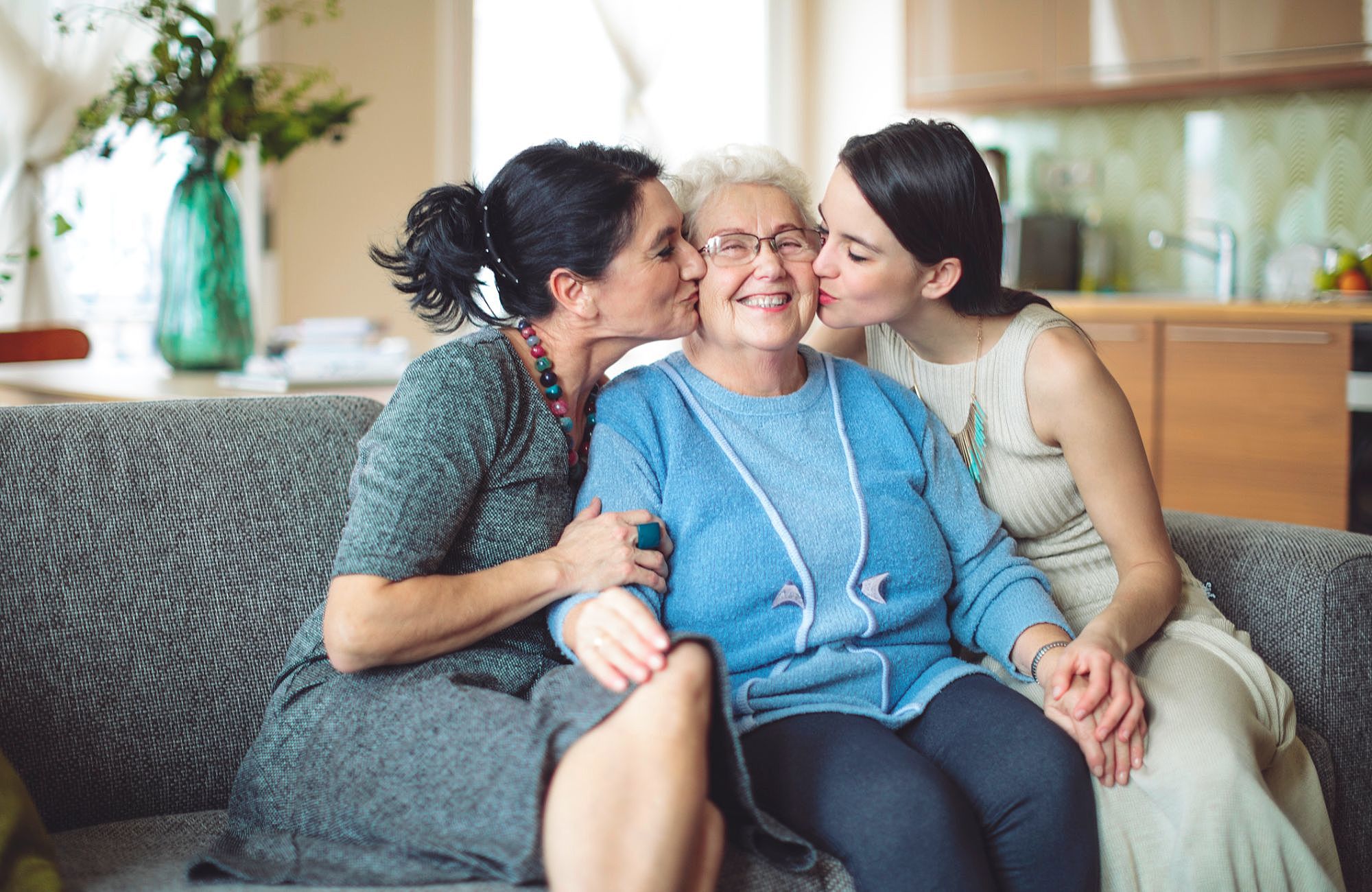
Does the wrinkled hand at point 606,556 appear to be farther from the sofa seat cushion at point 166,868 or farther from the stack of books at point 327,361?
the stack of books at point 327,361

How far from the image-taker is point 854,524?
1538 mm

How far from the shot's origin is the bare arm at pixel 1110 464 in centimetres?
161

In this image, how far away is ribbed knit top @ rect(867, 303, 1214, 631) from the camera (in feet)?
5.52

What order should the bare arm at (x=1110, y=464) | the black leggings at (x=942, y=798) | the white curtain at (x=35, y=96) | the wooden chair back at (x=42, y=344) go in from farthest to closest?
the white curtain at (x=35, y=96), the wooden chair back at (x=42, y=344), the bare arm at (x=1110, y=464), the black leggings at (x=942, y=798)

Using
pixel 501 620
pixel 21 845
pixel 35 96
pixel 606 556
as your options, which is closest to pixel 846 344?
pixel 606 556

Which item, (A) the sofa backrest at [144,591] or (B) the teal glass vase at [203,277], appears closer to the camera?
(A) the sofa backrest at [144,591]

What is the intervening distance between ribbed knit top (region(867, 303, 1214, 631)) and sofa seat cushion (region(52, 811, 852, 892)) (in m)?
0.63

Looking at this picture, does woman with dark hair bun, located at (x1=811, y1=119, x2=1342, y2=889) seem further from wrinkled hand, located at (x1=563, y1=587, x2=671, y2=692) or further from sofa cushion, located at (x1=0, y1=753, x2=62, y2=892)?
sofa cushion, located at (x1=0, y1=753, x2=62, y2=892)

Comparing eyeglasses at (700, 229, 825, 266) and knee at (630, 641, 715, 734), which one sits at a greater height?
eyeglasses at (700, 229, 825, 266)

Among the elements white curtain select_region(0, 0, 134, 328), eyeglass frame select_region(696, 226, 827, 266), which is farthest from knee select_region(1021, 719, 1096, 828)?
white curtain select_region(0, 0, 134, 328)

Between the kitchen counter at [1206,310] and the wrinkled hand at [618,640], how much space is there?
2607 millimetres

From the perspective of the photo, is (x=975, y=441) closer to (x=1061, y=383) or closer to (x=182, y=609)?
(x=1061, y=383)

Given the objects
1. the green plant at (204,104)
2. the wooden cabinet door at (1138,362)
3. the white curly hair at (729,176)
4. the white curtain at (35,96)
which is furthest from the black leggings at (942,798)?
the wooden cabinet door at (1138,362)

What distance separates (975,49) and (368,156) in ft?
7.51
